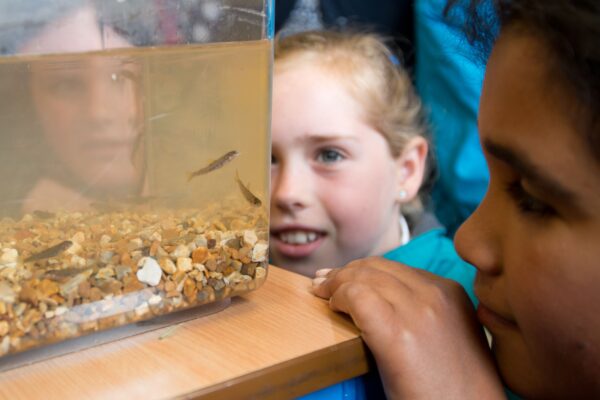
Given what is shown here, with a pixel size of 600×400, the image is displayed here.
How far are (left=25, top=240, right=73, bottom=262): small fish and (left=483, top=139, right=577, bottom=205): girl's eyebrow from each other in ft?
1.36

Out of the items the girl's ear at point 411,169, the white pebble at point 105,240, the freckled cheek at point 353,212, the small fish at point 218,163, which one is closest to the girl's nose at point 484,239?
the small fish at point 218,163

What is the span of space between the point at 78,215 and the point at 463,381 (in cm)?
42

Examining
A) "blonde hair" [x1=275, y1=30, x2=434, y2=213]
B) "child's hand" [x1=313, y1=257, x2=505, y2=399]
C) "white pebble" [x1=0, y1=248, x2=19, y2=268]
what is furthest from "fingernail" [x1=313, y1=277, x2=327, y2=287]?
"blonde hair" [x1=275, y1=30, x2=434, y2=213]

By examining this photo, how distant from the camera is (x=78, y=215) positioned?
2.46 feet

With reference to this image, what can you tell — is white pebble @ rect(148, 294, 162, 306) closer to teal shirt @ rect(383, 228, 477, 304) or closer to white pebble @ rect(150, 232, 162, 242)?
white pebble @ rect(150, 232, 162, 242)

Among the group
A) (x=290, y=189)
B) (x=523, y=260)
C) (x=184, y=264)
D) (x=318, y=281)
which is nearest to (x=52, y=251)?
(x=184, y=264)

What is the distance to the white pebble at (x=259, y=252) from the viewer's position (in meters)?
0.84

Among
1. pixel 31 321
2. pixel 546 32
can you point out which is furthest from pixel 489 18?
pixel 31 321

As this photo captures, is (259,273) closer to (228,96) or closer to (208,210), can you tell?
(208,210)

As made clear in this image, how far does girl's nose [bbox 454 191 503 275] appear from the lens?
0.80 meters

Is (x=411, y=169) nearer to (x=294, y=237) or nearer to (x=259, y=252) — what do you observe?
(x=294, y=237)

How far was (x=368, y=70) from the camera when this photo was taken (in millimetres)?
1827

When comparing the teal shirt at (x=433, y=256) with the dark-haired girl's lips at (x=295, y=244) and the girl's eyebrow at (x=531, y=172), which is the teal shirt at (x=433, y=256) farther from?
the girl's eyebrow at (x=531, y=172)

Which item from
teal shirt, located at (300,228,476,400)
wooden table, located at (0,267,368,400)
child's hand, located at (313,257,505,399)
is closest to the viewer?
wooden table, located at (0,267,368,400)
